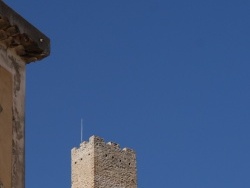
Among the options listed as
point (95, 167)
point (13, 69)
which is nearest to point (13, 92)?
point (13, 69)

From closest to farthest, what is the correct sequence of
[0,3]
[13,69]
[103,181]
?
[0,3], [13,69], [103,181]

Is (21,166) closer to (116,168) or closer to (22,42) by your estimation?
(22,42)

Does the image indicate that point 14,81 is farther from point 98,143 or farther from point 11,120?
point 98,143

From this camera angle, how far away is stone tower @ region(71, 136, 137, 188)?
35031 millimetres

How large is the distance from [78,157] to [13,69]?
97.7 feet

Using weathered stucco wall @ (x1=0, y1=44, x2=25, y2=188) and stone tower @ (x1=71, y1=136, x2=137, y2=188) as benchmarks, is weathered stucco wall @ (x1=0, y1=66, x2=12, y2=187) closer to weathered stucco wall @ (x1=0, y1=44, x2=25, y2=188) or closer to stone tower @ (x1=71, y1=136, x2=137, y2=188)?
weathered stucco wall @ (x1=0, y1=44, x2=25, y2=188)

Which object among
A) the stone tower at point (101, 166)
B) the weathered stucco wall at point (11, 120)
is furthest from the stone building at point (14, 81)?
the stone tower at point (101, 166)

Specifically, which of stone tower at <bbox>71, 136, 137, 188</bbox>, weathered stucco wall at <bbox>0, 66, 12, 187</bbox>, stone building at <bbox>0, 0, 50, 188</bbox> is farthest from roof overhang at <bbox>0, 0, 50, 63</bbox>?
stone tower at <bbox>71, 136, 137, 188</bbox>

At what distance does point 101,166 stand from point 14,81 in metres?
28.7

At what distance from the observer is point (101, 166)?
3528 centimetres

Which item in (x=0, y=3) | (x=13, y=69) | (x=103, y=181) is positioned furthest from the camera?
(x=103, y=181)

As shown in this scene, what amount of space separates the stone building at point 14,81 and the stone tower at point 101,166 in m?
27.8

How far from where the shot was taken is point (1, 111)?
648 centimetres

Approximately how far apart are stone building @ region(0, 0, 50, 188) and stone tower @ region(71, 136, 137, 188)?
27.8m
